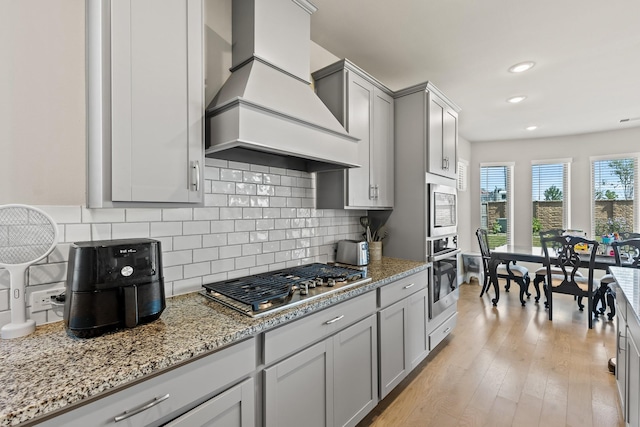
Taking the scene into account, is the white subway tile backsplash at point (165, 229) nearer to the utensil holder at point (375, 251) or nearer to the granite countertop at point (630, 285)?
the utensil holder at point (375, 251)

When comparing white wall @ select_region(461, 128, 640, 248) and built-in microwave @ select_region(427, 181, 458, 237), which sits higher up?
white wall @ select_region(461, 128, 640, 248)

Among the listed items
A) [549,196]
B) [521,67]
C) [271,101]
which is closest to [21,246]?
[271,101]

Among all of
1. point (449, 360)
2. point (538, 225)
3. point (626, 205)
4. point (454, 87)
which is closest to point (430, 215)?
point (449, 360)

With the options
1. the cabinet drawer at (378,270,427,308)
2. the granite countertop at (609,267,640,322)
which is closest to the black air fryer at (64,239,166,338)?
the cabinet drawer at (378,270,427,308)

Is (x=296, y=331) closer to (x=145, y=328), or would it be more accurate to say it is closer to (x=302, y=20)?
(x=145, y=328)

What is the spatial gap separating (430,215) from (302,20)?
183 centimetres

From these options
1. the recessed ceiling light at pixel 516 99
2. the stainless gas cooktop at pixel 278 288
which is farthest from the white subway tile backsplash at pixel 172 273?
the recessed ceiling light at pixel 516 99

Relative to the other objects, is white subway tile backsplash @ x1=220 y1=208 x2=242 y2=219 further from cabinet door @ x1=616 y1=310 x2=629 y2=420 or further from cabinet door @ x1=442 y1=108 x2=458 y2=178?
cabinet door @ x1=616 y1=310 x2=629 y2=420

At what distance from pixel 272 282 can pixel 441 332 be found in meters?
2.00

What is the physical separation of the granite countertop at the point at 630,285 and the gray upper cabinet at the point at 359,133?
162 cm

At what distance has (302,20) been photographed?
1.96 meters

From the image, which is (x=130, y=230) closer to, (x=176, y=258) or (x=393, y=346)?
(x=176, y=258)

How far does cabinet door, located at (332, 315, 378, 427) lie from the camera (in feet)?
5.42

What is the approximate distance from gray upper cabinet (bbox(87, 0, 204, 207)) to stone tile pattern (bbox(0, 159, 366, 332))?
186 millimetres
